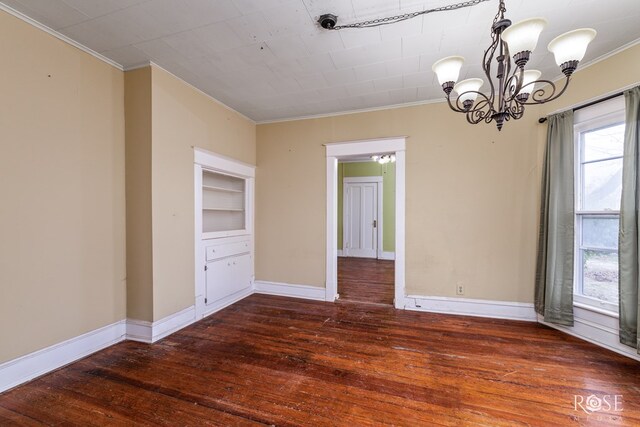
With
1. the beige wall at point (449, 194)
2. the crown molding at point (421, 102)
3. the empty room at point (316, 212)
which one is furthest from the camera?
the beige wall at point (449, 194)

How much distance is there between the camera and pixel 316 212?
13.0 ft

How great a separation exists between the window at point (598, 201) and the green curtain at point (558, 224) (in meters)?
0.13

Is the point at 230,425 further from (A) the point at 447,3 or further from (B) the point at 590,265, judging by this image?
(B) the point at 590,265

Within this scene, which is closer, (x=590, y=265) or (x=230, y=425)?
(x=230, y=425)

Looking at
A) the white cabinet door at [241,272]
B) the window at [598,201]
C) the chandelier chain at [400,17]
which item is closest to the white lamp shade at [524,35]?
the chandelier chain at [400,17]

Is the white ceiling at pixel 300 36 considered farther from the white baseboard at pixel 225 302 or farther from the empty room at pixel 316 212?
the white baseboard at pixel 225 302

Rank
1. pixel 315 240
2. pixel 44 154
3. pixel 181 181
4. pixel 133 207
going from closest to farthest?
pixel 44 154 < pixel 133 207 < pixel 181 181 < pixel 315 240

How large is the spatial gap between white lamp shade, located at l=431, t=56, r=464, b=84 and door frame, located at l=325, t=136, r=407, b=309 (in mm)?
1883

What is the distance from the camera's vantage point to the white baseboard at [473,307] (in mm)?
3125

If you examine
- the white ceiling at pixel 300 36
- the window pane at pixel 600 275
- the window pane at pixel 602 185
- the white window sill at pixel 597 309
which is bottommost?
the white window sill at pixel 597 309

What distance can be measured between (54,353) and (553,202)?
4936mm

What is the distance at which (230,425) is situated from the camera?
1597 millimetres

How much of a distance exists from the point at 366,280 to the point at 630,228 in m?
3.49

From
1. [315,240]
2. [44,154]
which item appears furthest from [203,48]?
[315,240]
